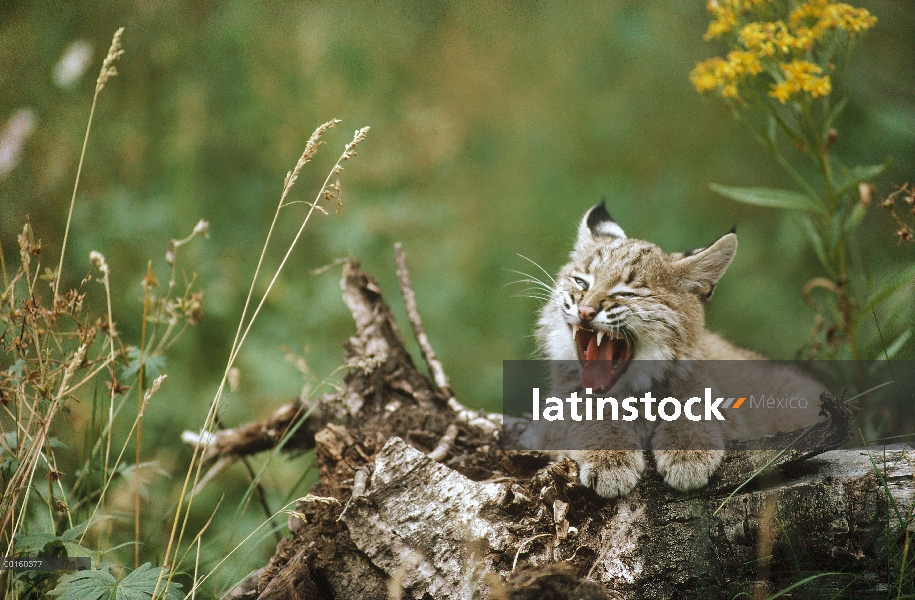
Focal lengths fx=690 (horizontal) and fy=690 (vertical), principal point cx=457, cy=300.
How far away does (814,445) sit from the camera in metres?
2.37

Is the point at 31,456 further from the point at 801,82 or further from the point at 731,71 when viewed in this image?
the point at 801,82

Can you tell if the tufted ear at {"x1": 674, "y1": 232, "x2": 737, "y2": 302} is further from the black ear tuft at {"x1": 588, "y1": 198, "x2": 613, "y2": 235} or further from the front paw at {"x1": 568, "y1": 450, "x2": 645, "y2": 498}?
the front paw at {"x1": 568, "y1": 450, "x2": 645, "y2": 498}

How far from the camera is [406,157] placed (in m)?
5.83

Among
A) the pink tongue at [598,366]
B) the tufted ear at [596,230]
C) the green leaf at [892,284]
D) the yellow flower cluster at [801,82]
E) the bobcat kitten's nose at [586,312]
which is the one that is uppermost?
the yellow flower cluster at [801,82]

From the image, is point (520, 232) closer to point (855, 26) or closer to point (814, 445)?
point (855, 26)

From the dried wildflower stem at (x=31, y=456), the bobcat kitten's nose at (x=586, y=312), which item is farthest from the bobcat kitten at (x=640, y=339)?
the dried wildflower stem at (x=31, y=456)

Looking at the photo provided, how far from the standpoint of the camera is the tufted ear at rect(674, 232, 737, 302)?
294cm

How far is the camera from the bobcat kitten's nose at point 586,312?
281cm

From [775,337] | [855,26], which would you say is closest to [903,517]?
[855,26]

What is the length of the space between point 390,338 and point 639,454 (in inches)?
59.5

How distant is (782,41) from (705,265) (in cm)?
129

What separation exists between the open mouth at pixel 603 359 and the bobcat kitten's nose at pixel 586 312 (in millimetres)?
103

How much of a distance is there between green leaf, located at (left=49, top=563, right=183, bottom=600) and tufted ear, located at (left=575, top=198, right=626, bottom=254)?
7.40 ft

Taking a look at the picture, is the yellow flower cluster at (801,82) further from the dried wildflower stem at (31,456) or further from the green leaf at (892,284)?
the dried wildflower stem at (31,456)
